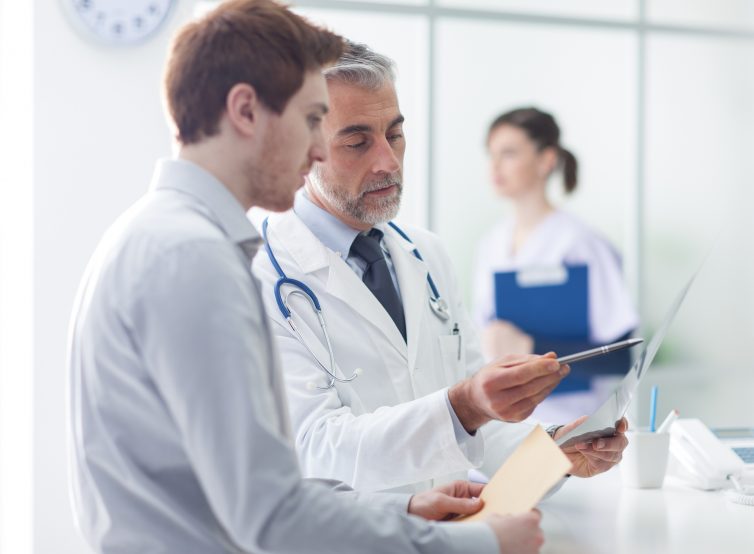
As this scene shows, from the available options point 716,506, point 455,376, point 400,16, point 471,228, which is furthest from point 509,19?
point 716,506

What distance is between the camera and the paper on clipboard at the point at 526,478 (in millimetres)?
1139

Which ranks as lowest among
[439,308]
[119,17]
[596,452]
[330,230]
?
[596,452]

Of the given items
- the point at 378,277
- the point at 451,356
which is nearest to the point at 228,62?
the point at 378,277

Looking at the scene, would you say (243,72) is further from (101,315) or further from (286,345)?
(286,345)

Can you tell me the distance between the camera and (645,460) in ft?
5.81

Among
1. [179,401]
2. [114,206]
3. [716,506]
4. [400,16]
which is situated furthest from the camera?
[400,16]

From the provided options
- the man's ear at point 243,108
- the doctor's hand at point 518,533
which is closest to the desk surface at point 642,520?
the doctor's hand at point 518,533

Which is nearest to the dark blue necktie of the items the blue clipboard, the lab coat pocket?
the lab coat pocket

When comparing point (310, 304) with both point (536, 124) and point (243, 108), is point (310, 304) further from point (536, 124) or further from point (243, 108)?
point (536, 124)

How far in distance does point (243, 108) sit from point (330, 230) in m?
0.80

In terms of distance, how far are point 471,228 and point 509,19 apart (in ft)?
3.58

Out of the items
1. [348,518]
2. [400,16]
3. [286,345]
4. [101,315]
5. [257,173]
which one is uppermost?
[400,16]

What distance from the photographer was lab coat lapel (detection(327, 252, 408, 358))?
181cm

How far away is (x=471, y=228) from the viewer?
16.0 ft
